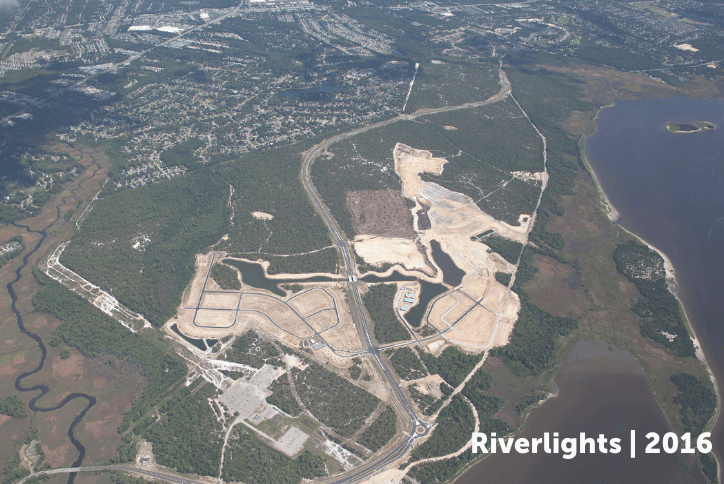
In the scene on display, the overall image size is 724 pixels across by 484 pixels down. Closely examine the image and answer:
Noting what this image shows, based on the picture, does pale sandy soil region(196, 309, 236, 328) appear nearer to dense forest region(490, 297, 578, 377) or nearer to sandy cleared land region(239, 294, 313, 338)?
sandy cleared land region(239, 294, 313, 338)

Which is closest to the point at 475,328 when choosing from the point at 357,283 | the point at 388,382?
the point at 388,382

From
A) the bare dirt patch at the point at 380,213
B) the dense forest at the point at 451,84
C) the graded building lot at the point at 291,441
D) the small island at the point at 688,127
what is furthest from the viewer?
the dense forest at the point at 451,84

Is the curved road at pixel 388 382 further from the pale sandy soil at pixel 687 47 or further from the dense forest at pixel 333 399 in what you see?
the pale sandy soil at pixel 687 47

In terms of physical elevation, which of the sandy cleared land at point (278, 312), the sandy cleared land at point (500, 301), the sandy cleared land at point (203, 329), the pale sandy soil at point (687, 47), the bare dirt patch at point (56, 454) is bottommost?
the bare dirt patch at point (56, 454)

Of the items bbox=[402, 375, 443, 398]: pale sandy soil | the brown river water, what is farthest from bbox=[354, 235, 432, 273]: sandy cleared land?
the brown river water

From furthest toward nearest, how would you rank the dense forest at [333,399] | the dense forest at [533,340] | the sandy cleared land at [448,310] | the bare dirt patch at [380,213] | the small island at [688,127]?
the small island at [688,127] < the bare dirt patch at [380,213] < the sandy cleared land at [448,310] < the dense forest at [533,340] < the dense forest at [333,399]

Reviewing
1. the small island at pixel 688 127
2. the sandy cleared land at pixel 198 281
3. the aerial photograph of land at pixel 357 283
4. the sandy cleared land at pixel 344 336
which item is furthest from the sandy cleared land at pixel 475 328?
the small island at pixel 688 127

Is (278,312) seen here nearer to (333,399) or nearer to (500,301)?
(333,399)
